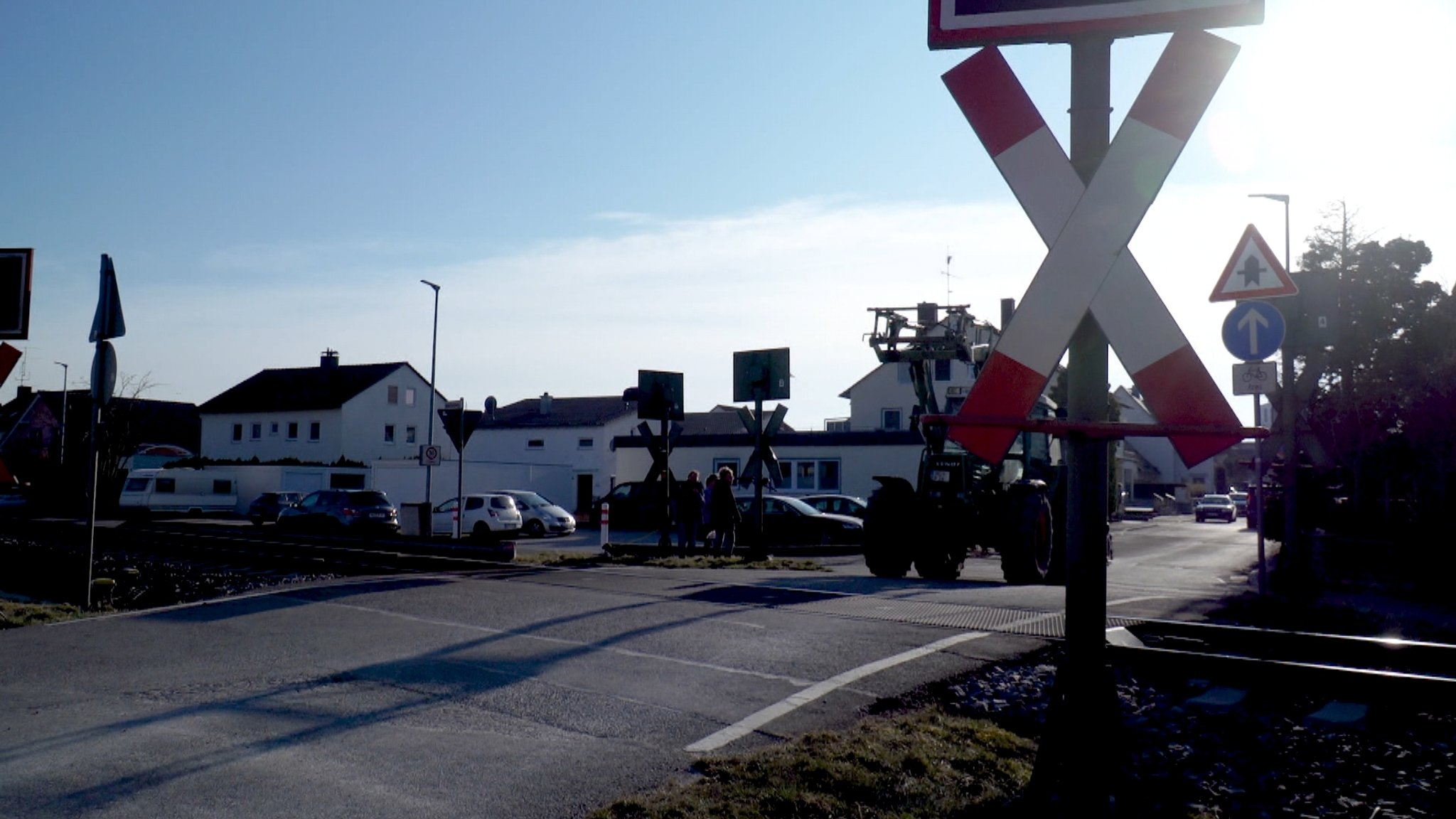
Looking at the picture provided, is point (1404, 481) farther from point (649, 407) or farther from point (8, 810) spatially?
point (8, 810)

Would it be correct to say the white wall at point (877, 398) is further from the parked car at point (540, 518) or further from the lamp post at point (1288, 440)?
the lamp post at point (1288, 440)

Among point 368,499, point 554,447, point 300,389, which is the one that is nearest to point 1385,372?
point 368,499

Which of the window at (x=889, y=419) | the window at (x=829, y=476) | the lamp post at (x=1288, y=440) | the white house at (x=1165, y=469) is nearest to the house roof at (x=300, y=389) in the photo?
the window at (x=889, y=419)

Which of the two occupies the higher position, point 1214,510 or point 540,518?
point 1214,510

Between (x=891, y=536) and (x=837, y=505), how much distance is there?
16680 mm

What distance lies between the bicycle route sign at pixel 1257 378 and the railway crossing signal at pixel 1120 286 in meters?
8.11

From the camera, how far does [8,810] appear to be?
4.54 metres

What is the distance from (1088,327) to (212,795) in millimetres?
3851

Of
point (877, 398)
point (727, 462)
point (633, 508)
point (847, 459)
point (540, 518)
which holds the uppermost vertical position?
point (877, 398)

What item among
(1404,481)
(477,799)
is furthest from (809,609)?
(1404,481)

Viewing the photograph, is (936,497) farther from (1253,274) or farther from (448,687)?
(448,687)

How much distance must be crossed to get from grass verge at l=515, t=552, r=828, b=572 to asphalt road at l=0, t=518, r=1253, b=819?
585 cm

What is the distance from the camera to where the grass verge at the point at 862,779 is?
4.30 metres

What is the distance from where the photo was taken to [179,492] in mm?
50344
